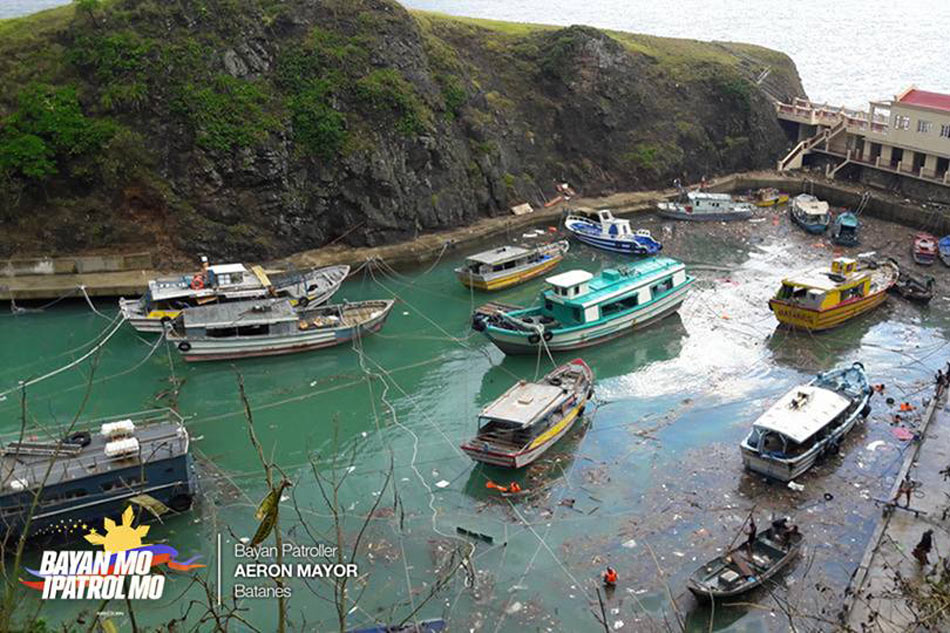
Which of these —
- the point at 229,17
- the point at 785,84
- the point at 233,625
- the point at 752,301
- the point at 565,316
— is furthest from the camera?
the point at 785,84

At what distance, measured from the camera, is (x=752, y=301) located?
32281mm

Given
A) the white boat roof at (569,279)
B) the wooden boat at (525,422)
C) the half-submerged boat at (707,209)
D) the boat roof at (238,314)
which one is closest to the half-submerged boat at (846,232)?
the half-submerged boat at (707,209)

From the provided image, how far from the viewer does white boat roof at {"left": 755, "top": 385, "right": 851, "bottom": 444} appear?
20297 mm

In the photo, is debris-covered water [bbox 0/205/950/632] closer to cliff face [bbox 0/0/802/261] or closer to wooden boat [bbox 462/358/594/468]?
wooden boat [bbox 462/358/594/468]

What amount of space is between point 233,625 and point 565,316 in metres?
15.6

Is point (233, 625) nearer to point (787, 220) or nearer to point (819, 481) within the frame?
point (819, 481)

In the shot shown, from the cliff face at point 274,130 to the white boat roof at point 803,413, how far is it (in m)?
20.7

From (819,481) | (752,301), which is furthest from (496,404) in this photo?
(752,301)

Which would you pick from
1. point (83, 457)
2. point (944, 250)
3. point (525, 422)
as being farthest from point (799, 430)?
point (944, 250)

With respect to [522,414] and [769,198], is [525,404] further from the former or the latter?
[769,198]

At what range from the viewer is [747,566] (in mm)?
16453

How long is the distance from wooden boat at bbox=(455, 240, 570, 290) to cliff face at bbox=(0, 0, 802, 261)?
5.54m

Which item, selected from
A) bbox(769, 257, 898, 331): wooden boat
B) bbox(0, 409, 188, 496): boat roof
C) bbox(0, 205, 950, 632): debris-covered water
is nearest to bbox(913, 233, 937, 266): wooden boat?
bbox(0, 205, 950, 632): debris-covered water

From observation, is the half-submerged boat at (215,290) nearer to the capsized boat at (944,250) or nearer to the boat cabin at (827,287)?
the boat cabin at (827,287)
